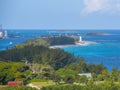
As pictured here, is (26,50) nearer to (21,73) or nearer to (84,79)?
(21,73)

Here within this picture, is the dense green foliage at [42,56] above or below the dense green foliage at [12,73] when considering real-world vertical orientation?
below

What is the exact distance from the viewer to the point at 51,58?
45219mm

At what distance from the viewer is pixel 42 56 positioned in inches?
1806

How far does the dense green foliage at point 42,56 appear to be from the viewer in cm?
4497

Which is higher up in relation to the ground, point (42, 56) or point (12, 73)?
point (12, 73)

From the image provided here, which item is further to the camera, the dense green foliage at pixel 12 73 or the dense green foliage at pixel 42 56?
the dense green foliage at pixel 42 56

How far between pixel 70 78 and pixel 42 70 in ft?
15.0

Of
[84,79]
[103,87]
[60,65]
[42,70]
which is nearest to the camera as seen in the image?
[103,87]

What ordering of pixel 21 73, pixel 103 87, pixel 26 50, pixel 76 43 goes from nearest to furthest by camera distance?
pixel 103 87 → pixel 21 73 → pixel 26 50 → pixel 76 43

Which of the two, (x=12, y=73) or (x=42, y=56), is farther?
(x=42, y=56)

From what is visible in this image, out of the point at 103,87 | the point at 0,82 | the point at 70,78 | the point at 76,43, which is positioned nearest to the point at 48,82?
the point at 70,78

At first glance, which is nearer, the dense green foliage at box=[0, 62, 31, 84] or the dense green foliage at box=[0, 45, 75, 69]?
the dense green foliage at box=[0, 62, 31, 84]

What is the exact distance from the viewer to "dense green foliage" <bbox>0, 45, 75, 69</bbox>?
4497 cm

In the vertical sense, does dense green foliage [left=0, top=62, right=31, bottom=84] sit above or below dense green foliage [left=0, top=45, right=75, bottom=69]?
above
